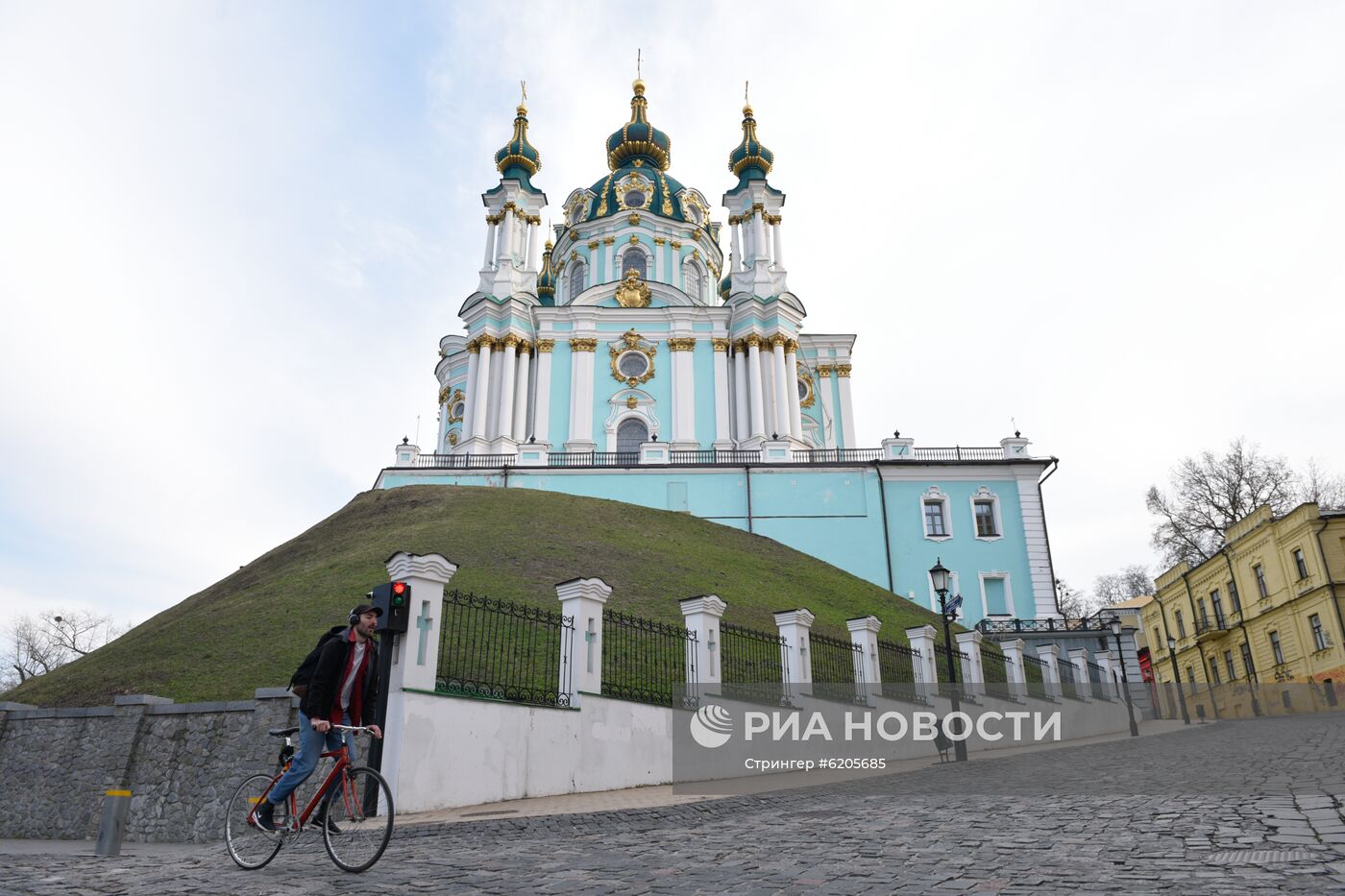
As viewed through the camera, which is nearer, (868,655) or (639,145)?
(868,655)

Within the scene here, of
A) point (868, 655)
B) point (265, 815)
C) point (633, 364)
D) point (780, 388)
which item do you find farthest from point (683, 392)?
point (265, 815)

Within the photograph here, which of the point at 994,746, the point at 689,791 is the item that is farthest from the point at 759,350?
the point at 689,791

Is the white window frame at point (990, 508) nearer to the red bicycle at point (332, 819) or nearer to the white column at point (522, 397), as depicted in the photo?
the white column at point (522, 397)

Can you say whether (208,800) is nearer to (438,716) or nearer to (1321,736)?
(438,716)

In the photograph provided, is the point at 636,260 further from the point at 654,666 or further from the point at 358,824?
the point at 358,824

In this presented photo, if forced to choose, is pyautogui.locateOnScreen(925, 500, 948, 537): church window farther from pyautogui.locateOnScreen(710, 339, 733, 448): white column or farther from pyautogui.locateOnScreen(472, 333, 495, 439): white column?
pyautogui.locateOnScreen(472, 333, 495, 439): white column

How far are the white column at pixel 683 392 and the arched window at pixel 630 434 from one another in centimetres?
163

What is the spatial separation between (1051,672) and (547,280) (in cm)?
4359

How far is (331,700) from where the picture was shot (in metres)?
6.97

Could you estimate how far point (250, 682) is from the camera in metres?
15.5

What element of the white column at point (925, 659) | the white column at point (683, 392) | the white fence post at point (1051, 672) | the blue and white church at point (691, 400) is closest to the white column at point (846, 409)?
the blue and white church at point (691, 400)

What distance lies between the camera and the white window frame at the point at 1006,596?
37.6 m

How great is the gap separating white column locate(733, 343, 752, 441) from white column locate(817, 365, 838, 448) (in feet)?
21.9

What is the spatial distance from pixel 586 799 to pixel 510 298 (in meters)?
41.2
